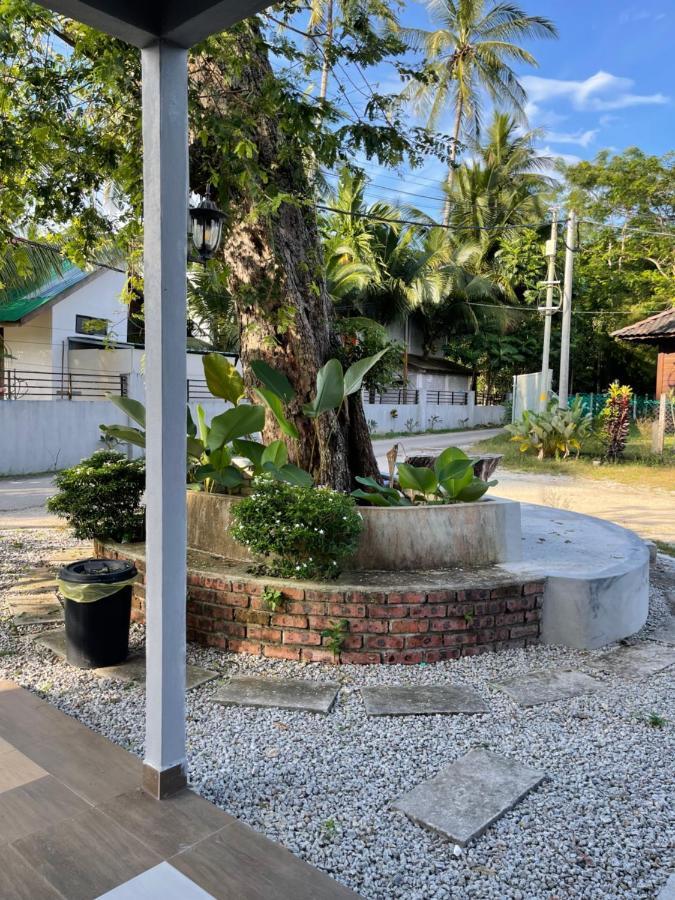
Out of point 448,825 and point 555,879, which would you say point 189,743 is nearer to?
point 448,825

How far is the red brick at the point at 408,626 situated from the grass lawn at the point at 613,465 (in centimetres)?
876

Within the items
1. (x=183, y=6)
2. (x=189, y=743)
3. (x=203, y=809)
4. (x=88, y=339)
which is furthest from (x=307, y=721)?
(x=88, y=339)

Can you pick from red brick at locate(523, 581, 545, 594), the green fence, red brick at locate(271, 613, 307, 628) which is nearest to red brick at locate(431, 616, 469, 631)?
red brick at locate(523, 581, 545, 594)

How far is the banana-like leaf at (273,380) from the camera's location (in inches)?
175

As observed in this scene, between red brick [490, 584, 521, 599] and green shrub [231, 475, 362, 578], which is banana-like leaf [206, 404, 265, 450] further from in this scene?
red brick [490, 584, 521, 599]

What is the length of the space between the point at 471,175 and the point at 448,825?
26.5m

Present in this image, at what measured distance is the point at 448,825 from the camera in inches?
83.7

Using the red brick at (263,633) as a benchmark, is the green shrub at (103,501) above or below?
above

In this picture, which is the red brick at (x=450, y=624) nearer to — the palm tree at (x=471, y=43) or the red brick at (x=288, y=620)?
the red brick at (x=288, y=620)

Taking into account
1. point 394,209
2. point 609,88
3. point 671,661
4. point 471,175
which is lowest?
point 671,661

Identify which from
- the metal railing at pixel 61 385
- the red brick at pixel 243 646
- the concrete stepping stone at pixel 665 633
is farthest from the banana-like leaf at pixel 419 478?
the metal railing at pixel 61 385

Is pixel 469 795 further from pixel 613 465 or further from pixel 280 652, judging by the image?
pixel 613 465

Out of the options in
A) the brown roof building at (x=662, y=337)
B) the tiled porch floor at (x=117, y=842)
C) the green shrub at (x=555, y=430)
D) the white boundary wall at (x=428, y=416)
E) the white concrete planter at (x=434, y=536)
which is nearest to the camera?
the tiled porch floor at (x=117, y=842)

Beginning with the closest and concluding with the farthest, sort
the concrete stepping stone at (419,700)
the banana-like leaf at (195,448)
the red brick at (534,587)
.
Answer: the concrete stepping stone at (419,700), the red brick at (534,587), the banana-like leaf at (195,448)
